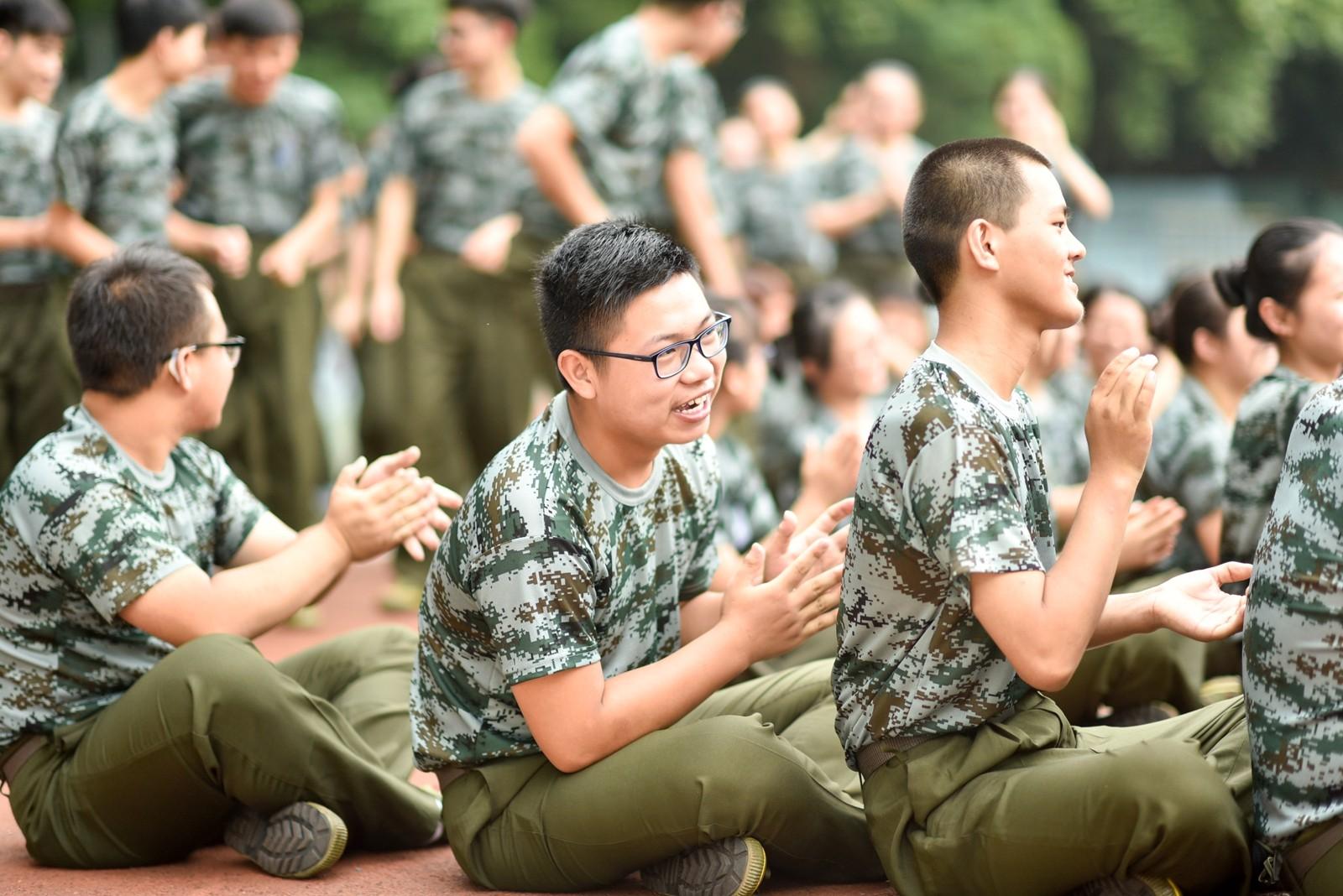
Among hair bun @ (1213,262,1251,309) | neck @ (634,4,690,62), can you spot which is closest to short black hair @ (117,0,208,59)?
neck @ (634,4,690,62)

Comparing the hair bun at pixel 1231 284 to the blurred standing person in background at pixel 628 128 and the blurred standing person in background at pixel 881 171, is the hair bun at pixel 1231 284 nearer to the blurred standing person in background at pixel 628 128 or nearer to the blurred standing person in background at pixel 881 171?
the blurred standing person in background at pixel 628 128

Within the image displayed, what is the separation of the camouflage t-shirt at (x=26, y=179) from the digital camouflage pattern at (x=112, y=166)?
0.38 meters

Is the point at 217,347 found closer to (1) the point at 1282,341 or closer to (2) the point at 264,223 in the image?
(1) the point at 1282,341

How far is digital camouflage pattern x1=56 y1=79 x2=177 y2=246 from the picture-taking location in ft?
19.8

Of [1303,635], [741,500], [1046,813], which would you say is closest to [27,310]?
[741,500]

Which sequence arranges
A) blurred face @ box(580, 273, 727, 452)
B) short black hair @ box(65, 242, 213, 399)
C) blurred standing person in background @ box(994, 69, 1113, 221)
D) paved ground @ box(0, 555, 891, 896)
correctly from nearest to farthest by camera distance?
blurred face @ box(580, 273, 727, 452) < paved ground @ box(0, 555, 891, 896) < short black hair @ box(65, 242, 213, 399) < blurred standing person in background @ box(994, 69, 1113, 221)

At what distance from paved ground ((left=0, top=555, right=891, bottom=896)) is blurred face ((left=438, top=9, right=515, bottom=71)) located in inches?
151

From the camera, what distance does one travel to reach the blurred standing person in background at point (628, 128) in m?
6.25

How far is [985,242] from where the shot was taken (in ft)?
9.60

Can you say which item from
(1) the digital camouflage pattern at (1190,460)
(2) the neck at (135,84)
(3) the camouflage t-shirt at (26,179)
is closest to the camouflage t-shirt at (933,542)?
(1) the digital camouflage pattern at (1190,460)

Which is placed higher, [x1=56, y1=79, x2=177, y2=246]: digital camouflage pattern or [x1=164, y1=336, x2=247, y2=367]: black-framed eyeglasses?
[x1=56, y1=79, x2=177, y2=246]: digital camouflage pattern

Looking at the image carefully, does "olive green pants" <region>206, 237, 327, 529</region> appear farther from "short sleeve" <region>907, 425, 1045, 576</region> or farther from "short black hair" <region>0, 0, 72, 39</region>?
"short sleeve" <region>907, 425, 1045, 576</region>

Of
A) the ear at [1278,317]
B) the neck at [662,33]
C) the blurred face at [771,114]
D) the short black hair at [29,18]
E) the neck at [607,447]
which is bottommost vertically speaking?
the blurred face at [771,114]

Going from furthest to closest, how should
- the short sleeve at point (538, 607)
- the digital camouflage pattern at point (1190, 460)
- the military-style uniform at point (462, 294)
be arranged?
1. the military-style uniform at point (462, 294)
2. the digital camouflage pattern at point (1190, 460)
3. the short sleeve at point (538, 607)
